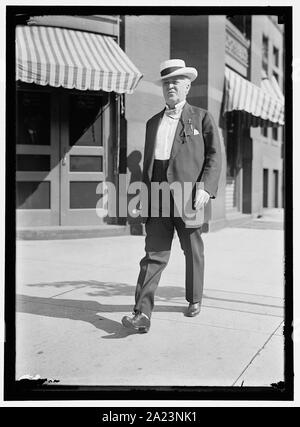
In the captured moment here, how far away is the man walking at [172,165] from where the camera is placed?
3348 millimetres

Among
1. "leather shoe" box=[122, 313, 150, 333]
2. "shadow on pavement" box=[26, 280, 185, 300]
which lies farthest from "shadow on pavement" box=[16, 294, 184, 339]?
"shadow on pavement" box=[26, 280, 185, 300]

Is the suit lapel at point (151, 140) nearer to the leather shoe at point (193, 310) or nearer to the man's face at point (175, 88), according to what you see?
the man's face at point (175, 88)

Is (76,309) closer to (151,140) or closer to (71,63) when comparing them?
(151,140)

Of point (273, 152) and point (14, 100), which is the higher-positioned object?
point (273, 152)

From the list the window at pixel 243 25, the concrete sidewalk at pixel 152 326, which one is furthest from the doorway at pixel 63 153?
the window at pixel 243 25

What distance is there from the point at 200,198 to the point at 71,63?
3.97 m

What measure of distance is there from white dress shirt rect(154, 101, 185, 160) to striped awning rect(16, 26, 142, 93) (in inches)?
107

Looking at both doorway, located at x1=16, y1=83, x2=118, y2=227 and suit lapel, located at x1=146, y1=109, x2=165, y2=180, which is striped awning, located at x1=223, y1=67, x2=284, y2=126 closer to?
doorway, located at x1=16, y1=83, x2=118, y2=227

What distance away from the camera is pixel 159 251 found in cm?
346

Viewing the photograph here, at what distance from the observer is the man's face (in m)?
3.32

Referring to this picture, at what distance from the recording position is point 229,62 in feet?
31.8

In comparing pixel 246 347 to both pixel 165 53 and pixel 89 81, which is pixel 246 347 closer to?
pixel 165 53
